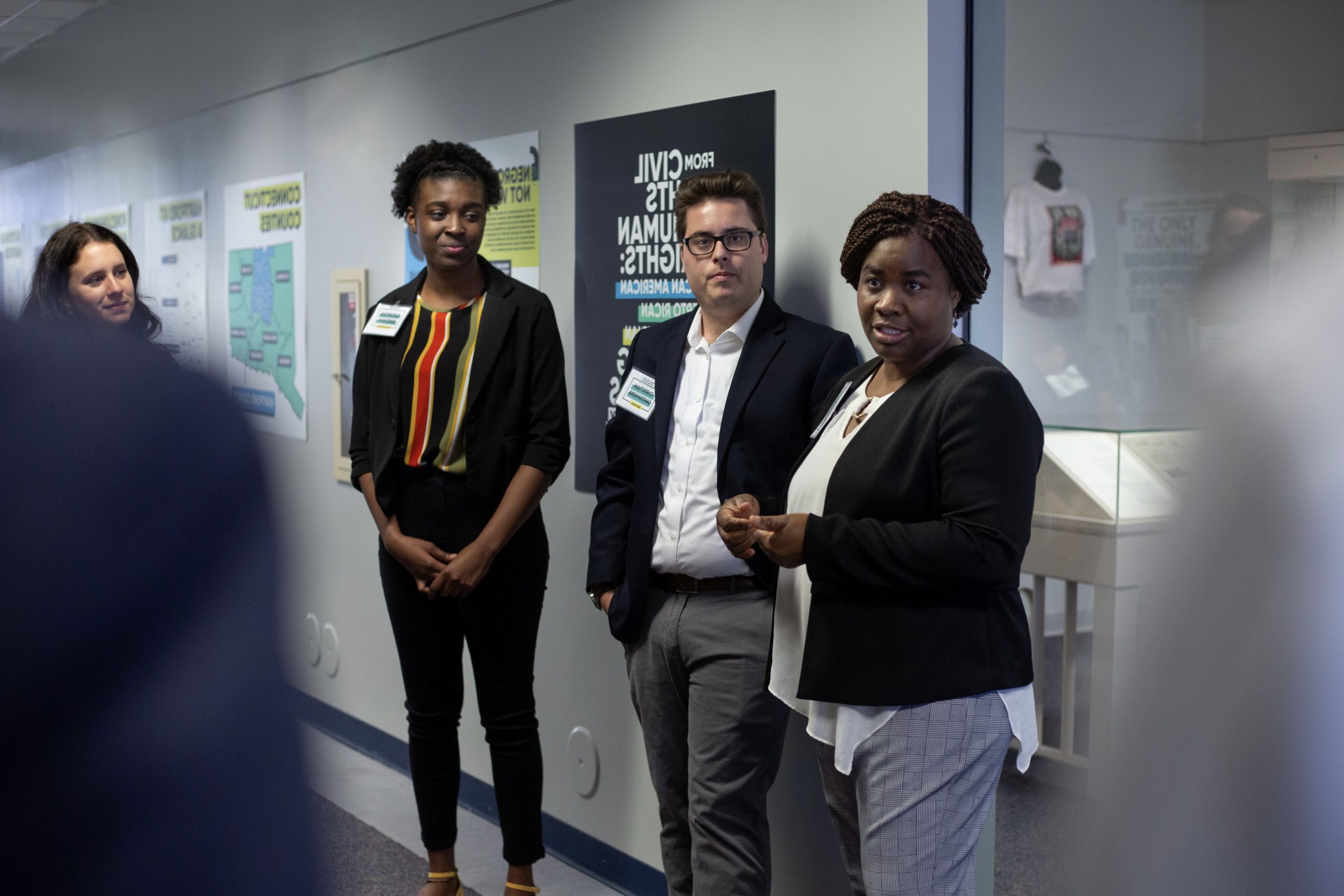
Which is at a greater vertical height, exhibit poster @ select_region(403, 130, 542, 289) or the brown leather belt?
exhibit poster @ select_region(403, 130, 542, 289)

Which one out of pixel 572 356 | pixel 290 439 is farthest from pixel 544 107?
pixel 290 439

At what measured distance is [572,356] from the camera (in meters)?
3.50

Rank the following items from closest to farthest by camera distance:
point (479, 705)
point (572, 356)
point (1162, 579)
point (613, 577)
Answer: point (1162, 579)
point (613, 577)
point (479, 705)
point (572, 356)

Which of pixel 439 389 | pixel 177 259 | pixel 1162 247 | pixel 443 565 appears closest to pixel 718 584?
pixel 443 565

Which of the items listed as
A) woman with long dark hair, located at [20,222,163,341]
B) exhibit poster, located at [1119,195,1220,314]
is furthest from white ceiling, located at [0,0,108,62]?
exhibit poster, located at [1119,195,1220,314]

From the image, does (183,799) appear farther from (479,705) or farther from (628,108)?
(628,108)

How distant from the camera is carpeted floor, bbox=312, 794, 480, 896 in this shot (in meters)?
3.43

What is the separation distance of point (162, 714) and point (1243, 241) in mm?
1796

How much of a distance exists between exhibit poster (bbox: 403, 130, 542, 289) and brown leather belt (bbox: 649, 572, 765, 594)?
131cm

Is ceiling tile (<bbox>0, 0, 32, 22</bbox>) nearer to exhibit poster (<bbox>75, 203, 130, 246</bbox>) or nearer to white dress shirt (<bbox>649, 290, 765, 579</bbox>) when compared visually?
exhibit poster (<bbox>75, 203, 130, 246</bbox>)

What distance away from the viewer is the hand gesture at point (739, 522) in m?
2.04

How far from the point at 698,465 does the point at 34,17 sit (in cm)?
667

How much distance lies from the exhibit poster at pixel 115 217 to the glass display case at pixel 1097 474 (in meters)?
5.66

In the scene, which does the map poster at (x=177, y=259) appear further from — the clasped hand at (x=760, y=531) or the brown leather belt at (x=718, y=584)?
the clasped hand at (x=760, y=531)
